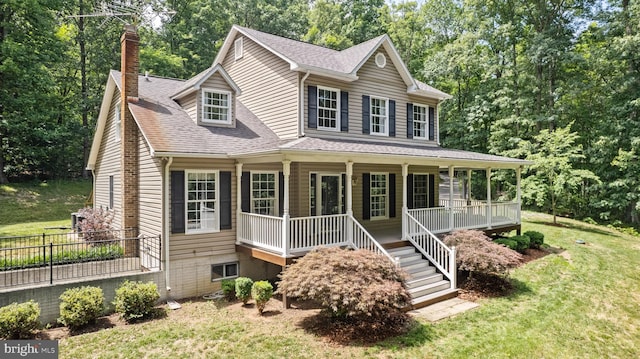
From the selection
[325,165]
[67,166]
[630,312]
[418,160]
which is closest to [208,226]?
[325,165]

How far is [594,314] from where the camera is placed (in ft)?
32.2

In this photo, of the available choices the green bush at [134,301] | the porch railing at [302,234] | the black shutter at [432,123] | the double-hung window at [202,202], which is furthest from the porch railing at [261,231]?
the black shutter at [432,123]

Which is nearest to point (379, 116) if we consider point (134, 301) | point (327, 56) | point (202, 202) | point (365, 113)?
point (365, 113)

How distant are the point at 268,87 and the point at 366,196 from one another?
5.78 metres

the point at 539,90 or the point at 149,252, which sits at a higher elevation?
the point at 539,90

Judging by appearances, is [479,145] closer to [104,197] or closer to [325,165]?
[325,165]

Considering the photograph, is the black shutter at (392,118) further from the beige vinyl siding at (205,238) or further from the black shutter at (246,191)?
the beige vinyl siding at (205,238)

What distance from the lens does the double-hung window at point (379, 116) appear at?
50.3ft

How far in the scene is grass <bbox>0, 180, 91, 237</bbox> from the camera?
1817 cm

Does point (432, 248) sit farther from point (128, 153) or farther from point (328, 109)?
point (128, 153)

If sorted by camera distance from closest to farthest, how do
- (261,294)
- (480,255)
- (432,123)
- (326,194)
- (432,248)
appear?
(261,294)
(480,255)
(432,248)
(326,194)
(432,123)

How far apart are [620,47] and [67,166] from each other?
125ft

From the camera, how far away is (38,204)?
71.5 ft

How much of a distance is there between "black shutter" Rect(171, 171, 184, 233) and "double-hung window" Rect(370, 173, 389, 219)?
750 centimetres
